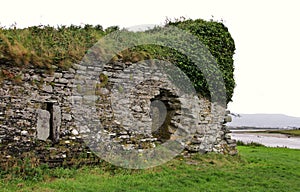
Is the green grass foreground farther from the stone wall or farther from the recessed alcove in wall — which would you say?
the recessed alcove in wall

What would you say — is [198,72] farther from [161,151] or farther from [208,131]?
[161,151]

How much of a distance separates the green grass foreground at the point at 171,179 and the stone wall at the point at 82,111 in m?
0.65

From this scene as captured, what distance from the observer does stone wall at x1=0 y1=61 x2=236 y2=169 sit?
25.0 feet

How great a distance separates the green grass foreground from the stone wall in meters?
0.65

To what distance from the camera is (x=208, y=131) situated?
1105 centimetres

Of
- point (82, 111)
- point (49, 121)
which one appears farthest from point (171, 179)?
point (49, 121)

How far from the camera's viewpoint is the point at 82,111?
8.41 m

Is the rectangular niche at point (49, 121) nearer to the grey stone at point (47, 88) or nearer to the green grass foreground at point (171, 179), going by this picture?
the grey stone at point (47, 88)

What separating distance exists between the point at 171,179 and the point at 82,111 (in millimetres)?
2651

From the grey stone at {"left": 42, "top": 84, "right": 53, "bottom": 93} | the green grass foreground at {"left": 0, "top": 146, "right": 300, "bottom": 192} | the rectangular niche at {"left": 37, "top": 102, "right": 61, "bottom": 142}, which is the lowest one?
the green grass foreground at {"left": 0, "top": 146, "right": 300, "bottom": 192}

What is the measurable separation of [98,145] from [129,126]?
1028 mm

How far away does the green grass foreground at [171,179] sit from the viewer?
6.83m

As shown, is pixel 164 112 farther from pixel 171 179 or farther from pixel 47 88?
pixel 47 88

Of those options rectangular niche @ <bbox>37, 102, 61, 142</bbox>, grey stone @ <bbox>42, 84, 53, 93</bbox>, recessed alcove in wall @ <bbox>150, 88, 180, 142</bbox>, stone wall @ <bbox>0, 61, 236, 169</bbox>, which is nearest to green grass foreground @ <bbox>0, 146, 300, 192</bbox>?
stone wall @ <bbox>0, 61, 236, 169</bbox>
